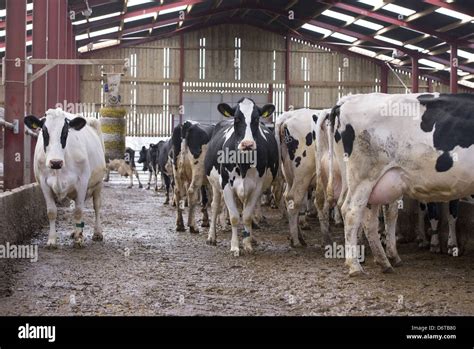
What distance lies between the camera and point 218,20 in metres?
33.5

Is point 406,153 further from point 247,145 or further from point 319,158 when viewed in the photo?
point 247,145

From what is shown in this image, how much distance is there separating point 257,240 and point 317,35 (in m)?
22.9

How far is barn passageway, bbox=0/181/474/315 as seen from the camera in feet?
20.5

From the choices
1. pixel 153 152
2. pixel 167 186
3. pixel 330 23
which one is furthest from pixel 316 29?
pixel 167 186

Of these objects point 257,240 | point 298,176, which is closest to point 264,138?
point 298,176

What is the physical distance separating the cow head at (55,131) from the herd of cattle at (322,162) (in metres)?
0.01

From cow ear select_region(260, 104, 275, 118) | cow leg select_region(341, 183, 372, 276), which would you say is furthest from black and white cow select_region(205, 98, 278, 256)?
cow leg select_region(341, 183, 372, 276)

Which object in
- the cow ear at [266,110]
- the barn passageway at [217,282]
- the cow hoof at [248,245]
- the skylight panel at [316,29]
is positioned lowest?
the barn passageway at [217,282]

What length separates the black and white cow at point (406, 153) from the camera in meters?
7.62

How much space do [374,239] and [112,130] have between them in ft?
31.4

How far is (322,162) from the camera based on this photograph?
9.24 metres

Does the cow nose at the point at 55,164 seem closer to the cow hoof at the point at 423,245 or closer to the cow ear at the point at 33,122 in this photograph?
the cow ear at the point at 33,122

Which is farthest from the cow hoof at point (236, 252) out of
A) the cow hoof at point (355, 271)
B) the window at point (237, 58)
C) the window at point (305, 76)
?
the window at point (237, 58)
